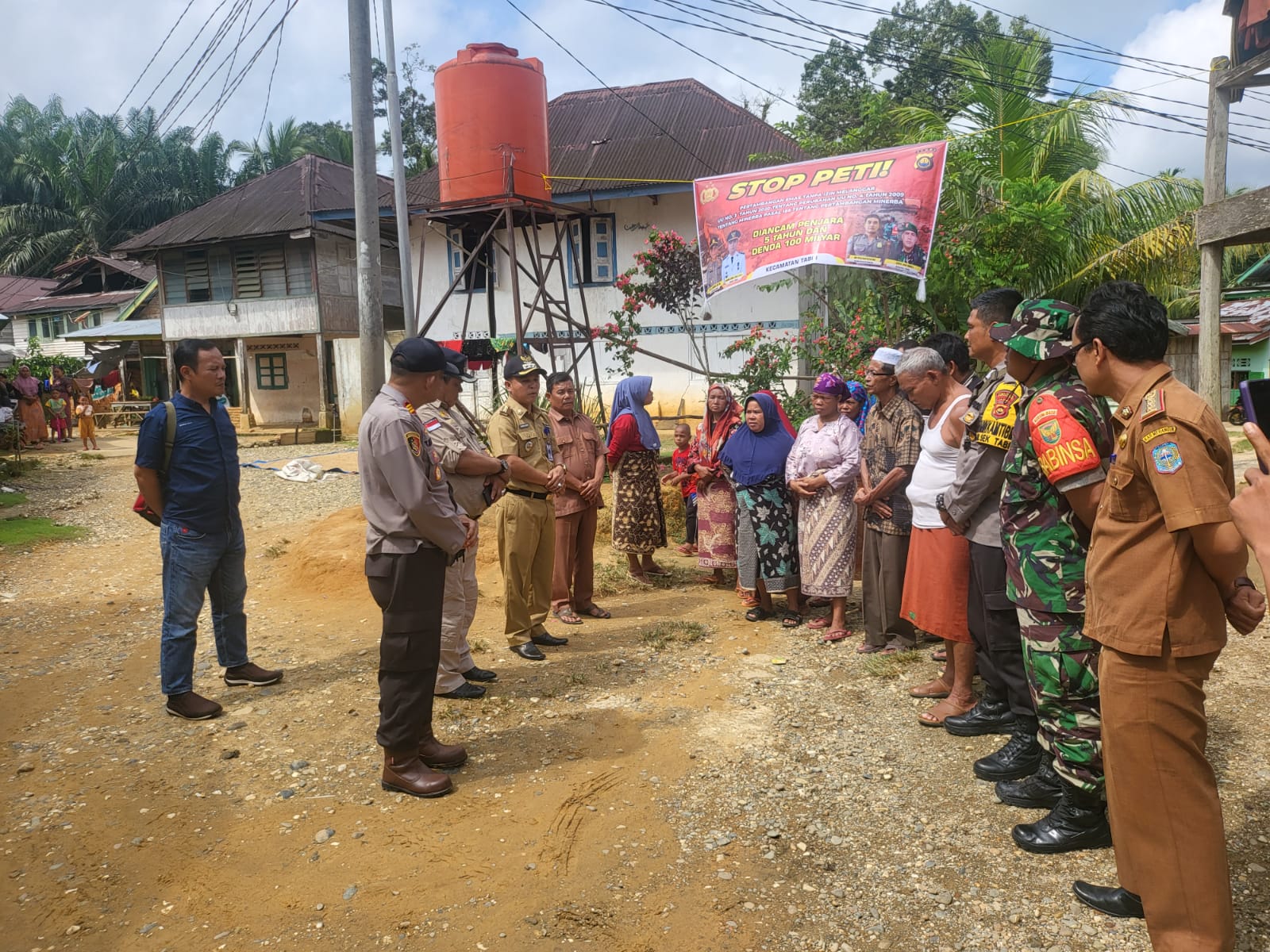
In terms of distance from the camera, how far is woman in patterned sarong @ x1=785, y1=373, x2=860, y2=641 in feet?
17.3

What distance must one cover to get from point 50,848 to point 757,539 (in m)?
4.00

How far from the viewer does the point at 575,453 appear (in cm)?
585

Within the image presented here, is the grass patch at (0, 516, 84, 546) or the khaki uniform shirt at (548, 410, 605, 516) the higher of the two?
the khaki uniform shirt at (548, 410, 605, 516)

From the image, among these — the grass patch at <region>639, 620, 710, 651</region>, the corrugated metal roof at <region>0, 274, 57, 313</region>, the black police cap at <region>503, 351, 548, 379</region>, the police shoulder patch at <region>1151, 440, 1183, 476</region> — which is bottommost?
the grass patch at <region>639, 620, 710, 651</region>

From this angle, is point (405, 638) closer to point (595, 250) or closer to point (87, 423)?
point (595, 250)

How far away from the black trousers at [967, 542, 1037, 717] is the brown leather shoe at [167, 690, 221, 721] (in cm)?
367

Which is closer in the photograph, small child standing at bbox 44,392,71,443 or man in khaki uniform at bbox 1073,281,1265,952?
man in khaki uniform at bbox 1073,281,1265,952

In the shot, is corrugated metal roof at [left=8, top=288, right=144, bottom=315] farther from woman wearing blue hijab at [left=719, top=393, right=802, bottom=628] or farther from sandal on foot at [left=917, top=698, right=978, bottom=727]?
sandal on foot at [left=917, top=698, right=978, bottom=727]

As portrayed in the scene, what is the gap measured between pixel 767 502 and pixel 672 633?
3.44ft

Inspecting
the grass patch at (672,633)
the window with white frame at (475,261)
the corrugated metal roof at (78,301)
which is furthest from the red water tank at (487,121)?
the corrugated metal roof at (78,301)

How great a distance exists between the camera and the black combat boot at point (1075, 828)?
2.87 metres

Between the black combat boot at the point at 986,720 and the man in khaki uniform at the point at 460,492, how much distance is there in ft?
7.71

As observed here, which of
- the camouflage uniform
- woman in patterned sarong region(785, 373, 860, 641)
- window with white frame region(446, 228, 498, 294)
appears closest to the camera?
the camouflage uniform

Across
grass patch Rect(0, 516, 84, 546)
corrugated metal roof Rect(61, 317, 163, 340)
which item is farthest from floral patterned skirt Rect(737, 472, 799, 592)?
corrugated metal roof Rect(61, 317, 163, 340)
